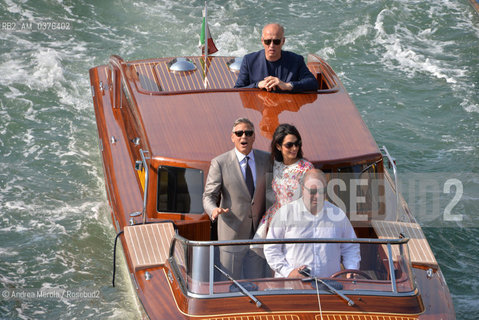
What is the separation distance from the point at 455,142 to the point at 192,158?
588 centimetres

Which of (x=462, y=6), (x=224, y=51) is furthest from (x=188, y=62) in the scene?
(x=462, y=6)

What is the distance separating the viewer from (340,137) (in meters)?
6.10

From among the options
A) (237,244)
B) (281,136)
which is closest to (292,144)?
(281,136)

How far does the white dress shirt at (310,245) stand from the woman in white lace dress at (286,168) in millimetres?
240

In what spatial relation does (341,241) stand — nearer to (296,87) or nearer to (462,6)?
(296,87)

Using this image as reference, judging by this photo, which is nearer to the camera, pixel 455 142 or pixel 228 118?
pixel 228 118

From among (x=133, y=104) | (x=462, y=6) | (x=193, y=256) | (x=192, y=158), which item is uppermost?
(x=462, y=6)

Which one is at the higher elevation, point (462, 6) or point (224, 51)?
point (462, 6)

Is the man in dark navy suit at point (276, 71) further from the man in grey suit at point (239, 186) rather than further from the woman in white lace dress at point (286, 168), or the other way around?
the woman in white lace dress at point (286, 168)

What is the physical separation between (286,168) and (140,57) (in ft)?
24.3

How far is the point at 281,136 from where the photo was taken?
16.8 feet

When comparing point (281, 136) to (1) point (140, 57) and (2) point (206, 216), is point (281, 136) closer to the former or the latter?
(2) point (206, 216)

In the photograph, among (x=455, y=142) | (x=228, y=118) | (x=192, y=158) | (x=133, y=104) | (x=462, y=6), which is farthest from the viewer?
(x=462, y=6)

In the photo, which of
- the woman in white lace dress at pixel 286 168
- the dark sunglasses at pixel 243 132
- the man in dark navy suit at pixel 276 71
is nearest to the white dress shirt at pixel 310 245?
the woman in white lace dress at pixel 286 168
